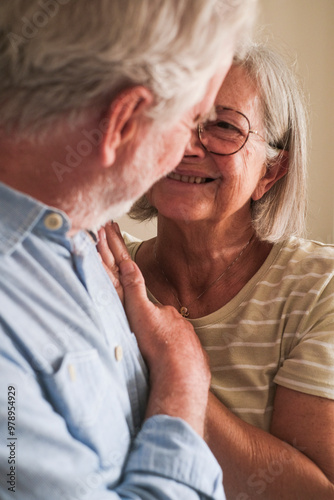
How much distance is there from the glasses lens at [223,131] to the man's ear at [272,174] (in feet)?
0.59

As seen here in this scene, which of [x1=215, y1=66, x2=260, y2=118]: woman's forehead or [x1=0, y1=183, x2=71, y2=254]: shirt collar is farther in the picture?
[x1=215, y1=66, x2=260, y2=118]: woman's forehead

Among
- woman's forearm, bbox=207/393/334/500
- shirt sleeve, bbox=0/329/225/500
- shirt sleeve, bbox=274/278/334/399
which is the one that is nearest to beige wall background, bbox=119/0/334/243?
shirt sleeve, bbox=274/278/334/399

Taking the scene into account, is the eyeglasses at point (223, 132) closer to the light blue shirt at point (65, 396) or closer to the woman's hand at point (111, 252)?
the woman's hand at point (111, 252)

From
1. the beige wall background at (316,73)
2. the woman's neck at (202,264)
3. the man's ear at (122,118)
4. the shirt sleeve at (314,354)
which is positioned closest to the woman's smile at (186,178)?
the woman's neck at (202,264)

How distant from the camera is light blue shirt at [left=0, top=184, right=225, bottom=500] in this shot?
2.35ft

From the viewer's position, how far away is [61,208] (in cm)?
83

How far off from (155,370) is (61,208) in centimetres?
39

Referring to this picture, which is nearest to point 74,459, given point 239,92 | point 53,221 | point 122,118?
point 53,221

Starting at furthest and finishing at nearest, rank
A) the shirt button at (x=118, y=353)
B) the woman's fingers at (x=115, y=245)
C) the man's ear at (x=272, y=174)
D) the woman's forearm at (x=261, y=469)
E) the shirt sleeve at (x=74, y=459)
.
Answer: the man's ear at (x=272, y=174), the woman's fingers at (x=115, y=245), the woman's forearm at (x=261, y=469), the shirt button at (x=118, y=353), the shirt sleeve at (x=74, y=459)

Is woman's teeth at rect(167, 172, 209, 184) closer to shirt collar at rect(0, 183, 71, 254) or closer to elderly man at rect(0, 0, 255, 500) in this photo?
elderly man at rect(0, 0, 255, 500)

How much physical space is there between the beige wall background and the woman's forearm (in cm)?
187

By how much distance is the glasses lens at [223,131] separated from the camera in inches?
56.0

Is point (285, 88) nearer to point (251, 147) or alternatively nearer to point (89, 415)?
point (251, 147)

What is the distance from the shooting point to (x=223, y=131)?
1433 millimetres
